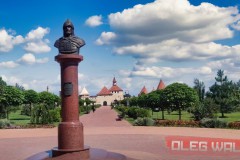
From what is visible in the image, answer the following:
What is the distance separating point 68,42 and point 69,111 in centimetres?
216

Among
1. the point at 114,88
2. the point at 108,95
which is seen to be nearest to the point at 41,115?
the point at 108,95

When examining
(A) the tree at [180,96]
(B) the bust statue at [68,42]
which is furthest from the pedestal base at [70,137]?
(A) the tree at [180,96]

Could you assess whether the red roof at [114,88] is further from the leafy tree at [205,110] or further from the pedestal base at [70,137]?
the pedestal base at [70,137]

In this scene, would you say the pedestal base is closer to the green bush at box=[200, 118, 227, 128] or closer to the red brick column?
the red brick column

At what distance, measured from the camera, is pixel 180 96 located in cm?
2889

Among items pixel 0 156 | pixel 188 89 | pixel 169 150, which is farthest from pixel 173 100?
pixel 0 156

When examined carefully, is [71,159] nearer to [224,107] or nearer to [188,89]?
[188,89]

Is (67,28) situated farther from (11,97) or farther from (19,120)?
(19,120)

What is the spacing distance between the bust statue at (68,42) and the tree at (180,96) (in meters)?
19.6

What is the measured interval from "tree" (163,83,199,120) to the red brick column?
19.8 metres

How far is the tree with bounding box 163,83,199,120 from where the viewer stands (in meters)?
28.9

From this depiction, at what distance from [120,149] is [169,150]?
1.93 metres

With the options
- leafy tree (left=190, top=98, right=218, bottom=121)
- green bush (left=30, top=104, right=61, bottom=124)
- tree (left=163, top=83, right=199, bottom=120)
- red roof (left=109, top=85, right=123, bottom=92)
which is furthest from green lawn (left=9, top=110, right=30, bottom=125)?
red roof (left=109, top=85, right=123, bottom=92)

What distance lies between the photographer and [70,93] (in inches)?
399
